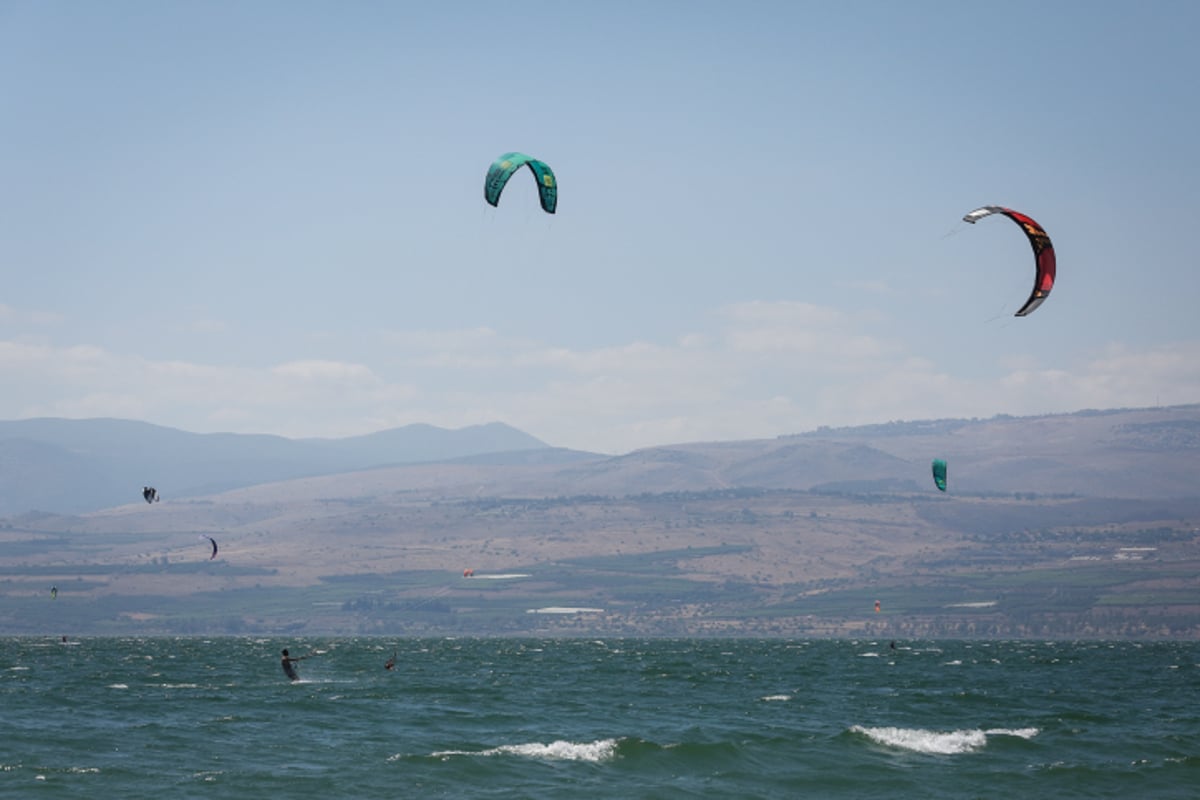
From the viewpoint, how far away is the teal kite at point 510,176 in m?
57.7

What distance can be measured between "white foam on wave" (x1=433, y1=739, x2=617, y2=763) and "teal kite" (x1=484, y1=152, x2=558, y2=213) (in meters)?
21.9

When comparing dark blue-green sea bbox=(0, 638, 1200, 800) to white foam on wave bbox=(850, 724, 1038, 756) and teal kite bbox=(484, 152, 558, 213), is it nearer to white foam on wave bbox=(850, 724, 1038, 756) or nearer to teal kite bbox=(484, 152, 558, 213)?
white foam on wave bbox=(850, 724, 1038, 756)

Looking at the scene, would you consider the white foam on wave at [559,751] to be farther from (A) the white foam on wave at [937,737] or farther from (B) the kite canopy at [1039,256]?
(B) the kite canopy at [1039,256]

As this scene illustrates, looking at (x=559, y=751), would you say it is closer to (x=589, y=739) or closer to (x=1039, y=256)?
(x=589, y=739)

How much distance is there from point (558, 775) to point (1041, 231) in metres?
27.7

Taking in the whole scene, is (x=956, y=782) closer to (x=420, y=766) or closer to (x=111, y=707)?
(x=420, y=766)

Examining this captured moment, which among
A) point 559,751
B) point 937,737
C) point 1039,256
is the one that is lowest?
point 937,737

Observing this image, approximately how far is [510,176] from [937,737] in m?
29.4

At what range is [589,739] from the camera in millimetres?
50406

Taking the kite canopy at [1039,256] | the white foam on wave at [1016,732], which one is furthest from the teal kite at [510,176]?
the white foam on wave at [1016,732]

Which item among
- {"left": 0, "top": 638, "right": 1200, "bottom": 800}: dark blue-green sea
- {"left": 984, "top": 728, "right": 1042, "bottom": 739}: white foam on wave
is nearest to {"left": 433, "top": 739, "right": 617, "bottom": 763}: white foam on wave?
{"left": 0, "top": 638, "right": 1200, "bottom": 800}: dark blue-green sea

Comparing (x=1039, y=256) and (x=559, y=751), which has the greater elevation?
(x=1039, y=256)

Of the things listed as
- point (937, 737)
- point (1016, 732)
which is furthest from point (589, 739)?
point (1016, 732)

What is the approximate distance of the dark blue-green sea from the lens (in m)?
40.2
